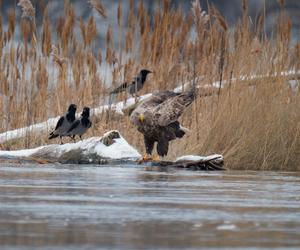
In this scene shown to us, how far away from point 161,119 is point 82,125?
133 centimetres

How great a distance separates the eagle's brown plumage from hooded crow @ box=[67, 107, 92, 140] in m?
0.93

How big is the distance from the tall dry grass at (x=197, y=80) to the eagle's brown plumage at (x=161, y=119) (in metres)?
0.26

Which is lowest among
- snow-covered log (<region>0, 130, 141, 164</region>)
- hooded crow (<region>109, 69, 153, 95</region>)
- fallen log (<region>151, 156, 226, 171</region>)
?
fallen log (<region>151, 156, 226, 171</region>)

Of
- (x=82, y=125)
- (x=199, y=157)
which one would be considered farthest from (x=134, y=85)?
(x=199, y=157)

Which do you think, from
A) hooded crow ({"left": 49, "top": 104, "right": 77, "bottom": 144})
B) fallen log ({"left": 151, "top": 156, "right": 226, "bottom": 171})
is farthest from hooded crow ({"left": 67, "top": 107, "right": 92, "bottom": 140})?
fallen log ({"left": 151, "top": 156, "right": 226, "bottom": 171})

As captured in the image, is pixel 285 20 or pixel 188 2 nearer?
pixel 285 20

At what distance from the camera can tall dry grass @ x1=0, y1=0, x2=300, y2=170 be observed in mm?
10352

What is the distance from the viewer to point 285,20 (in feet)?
39.4

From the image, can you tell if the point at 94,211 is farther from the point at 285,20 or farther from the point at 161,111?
the point at 285,20

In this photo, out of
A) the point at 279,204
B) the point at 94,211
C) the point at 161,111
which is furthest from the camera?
the point at 161,111

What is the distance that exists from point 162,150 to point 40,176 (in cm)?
310

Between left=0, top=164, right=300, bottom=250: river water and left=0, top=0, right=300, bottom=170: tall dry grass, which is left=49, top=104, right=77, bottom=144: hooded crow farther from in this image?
left=0, top=164, right=300, bottom=250: river water

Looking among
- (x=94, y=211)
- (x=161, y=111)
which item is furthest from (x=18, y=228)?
(x=161, y=111)

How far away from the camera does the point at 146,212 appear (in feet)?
16.1
